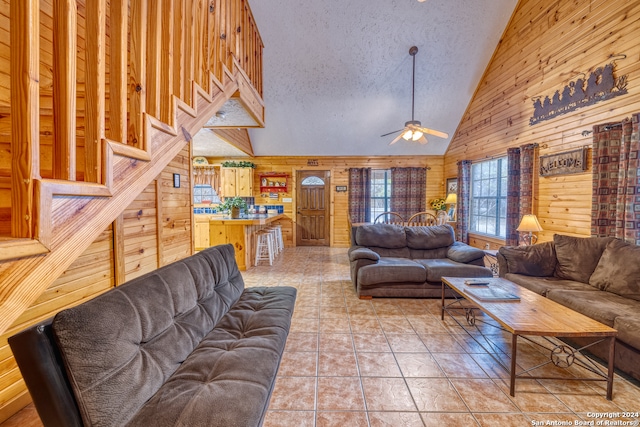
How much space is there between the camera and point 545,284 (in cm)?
283

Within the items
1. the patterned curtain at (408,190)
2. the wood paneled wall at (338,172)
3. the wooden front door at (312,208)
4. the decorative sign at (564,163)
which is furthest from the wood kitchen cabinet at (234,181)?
the decorative sign at (564,163)

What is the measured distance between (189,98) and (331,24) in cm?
358

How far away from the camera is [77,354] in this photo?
0.96 meters

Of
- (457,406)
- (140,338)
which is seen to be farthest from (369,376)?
(140,338)

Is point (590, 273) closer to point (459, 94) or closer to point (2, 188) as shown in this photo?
point (459, 94)

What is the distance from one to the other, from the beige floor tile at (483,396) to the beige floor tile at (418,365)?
0.15 metres

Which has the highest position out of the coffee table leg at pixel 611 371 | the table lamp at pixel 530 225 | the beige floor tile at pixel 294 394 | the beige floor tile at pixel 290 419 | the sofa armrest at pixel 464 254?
→ the table lamp at pixel 530 225

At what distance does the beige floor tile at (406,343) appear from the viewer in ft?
7.80

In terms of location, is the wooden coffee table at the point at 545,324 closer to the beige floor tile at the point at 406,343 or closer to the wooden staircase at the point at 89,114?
the beige floor tile at the point at 406,343

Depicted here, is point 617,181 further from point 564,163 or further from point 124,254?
point 124,254

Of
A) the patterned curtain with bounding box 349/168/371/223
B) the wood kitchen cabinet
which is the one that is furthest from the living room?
the wood kitchen cabinet

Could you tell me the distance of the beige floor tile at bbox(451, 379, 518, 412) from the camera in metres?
1.73

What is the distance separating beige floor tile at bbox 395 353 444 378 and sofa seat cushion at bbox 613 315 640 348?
1.23m

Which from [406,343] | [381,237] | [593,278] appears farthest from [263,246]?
[593,278]
